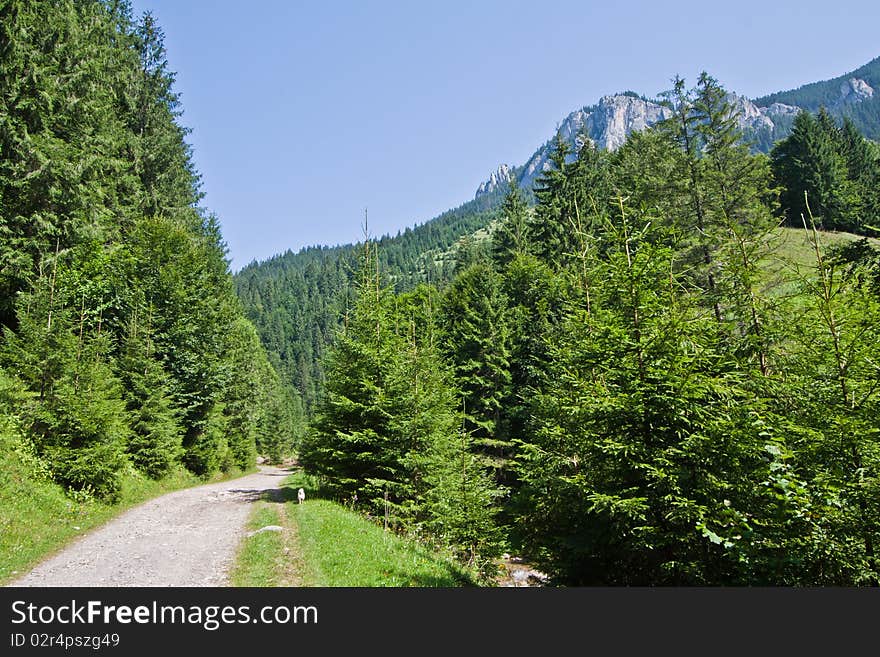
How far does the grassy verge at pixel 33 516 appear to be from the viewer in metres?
10.4

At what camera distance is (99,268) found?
26.4m

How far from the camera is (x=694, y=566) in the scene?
7.43 meters

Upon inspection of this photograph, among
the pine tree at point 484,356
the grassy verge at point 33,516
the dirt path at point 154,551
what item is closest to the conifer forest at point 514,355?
the pine tree at point 484,356

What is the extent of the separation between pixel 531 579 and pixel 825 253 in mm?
13855

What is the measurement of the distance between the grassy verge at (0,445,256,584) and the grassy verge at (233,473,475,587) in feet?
14.6

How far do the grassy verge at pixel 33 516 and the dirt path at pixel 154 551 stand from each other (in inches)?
14.2

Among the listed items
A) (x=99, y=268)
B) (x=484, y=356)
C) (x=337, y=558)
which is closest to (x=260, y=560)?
(x=337, y=558)

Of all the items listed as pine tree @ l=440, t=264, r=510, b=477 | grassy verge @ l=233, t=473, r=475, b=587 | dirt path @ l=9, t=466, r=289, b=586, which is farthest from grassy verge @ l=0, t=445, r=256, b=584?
pine tree @ l=440, t=264, r=510, b=477

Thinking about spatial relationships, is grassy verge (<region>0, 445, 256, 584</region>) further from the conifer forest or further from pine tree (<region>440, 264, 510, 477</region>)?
pine tree (<region>440, 264, 510, 477</region>)

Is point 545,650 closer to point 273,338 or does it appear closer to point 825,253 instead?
point 825,253

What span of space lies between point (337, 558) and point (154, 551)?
4.94 meters

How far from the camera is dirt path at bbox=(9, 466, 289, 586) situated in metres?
9.16

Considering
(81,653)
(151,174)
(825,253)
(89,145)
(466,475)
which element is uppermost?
(151,174)

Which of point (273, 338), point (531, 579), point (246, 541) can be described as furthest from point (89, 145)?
point (273, 338)
